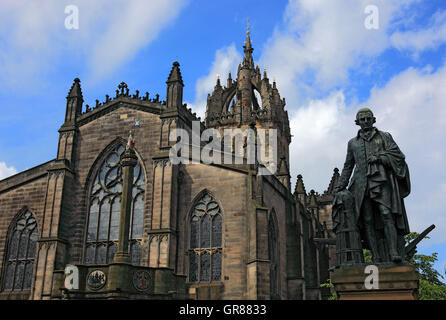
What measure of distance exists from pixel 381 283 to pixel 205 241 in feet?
58.2

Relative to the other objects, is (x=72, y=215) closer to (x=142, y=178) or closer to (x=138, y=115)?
(x=142, y=178)

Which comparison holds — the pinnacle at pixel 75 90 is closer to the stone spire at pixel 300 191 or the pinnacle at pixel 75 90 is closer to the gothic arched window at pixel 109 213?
the gothic arched window at pixel 109 213

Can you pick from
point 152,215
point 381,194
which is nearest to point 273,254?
point 152,215

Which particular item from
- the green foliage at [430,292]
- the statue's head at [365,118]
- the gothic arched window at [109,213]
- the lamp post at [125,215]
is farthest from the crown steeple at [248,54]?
the statue's head at [365,118]

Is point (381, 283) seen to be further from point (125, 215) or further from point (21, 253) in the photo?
point (21, 253)

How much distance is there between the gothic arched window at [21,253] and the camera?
1007 inches

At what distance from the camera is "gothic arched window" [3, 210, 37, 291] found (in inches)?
1007

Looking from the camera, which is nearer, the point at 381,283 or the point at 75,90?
the point at 381,283

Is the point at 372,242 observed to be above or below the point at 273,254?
below

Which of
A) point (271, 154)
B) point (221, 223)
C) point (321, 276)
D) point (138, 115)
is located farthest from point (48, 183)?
point (271, 154)

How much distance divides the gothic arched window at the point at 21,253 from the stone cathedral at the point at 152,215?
53 millimetres

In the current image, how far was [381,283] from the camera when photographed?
6.34m

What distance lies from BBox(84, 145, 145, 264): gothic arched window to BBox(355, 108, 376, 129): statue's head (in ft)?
61.4
